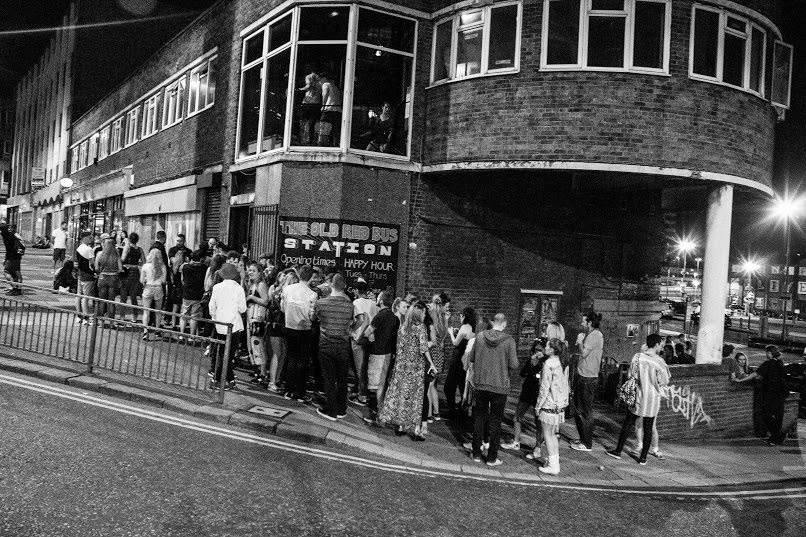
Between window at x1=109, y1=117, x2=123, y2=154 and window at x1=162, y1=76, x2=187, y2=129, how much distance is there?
257 inches

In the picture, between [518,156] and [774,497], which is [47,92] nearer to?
[518,156]

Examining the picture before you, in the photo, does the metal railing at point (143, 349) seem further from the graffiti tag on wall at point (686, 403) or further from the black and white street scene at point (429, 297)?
the graffiti tag on wall at point (686, 403)

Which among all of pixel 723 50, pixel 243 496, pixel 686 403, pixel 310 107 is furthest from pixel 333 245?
pixel 723 50

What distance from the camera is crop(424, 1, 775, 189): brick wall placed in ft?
Result: 33.9

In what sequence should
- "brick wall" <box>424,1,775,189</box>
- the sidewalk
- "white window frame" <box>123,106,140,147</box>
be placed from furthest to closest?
"white window frame" <box>123,106,140,147</box>
"brick wall" <box>424,1,775,189</box>
the sidewalk

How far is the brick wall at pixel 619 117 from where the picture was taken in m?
10.3

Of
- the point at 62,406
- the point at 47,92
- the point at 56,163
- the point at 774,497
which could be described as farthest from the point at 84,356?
the point at 47,92

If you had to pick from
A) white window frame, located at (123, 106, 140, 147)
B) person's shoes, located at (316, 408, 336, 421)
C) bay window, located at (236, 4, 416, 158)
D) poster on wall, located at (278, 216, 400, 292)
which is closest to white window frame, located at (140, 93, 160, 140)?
white window frame, located at (123, 106, 140, 147)

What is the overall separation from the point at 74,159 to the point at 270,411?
1386 inches

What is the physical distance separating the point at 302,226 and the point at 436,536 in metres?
7.61

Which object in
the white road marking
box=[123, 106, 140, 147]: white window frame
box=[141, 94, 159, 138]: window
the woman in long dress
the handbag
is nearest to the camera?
the white road marking

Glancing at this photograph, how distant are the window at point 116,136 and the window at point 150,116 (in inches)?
148

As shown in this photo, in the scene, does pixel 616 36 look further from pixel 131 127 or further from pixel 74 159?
pixel 74 159

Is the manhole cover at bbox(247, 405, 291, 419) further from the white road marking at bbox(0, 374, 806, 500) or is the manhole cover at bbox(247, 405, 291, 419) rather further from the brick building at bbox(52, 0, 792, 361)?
the brick building at bbox(52, 0, 792, 361)
